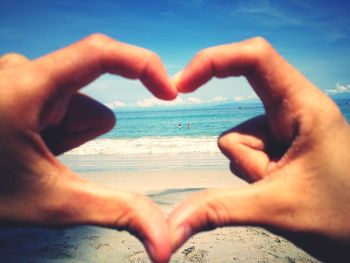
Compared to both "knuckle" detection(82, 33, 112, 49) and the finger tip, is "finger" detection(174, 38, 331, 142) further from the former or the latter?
the finger tip

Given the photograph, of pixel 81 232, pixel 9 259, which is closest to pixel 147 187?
pixel 81 232

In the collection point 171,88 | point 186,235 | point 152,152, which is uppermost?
point 171,88

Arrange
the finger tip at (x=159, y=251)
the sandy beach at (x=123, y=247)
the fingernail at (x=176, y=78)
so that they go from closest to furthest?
the finger tip at (x=159, y=251), the fingernail at (x=176, y=78), the sandy beach at (x=123, y=247)

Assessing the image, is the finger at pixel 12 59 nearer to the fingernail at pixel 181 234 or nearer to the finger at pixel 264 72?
the finger at pixel 264 72

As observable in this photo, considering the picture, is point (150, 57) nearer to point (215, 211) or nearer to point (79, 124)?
point (79, 124)

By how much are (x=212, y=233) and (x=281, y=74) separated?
9.27 feet

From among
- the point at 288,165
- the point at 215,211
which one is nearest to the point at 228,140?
the point at 288,165

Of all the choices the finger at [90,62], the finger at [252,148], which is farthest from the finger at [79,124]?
the finger at [252,148]

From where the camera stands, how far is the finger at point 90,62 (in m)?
1.19

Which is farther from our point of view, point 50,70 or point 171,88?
point 171,88

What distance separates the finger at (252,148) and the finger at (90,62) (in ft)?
2.29

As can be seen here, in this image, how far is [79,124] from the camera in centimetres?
163

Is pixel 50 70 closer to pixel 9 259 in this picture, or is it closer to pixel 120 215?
pixel 120 215

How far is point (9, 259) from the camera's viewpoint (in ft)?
10.6
